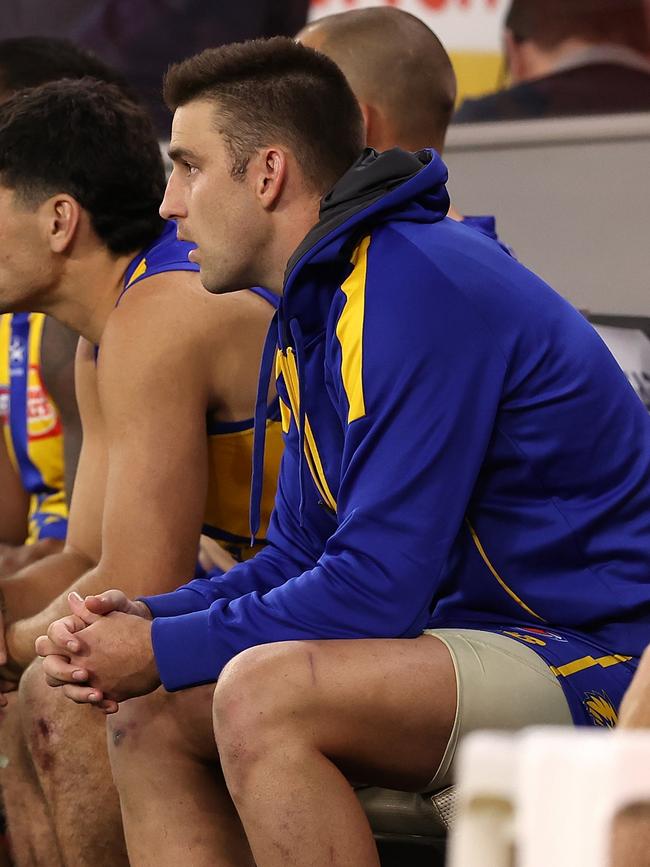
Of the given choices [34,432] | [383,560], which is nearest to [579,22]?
[34,432]

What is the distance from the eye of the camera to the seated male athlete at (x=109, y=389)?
1.90 m

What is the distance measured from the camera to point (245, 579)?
1.78 m

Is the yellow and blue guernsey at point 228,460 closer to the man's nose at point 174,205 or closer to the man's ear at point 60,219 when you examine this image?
the man's ear at point 60,219

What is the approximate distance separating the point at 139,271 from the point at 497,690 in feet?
3.15

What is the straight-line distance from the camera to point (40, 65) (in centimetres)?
274

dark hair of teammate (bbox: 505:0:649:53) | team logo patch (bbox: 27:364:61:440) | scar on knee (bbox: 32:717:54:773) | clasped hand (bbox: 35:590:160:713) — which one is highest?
dark hair of teammate (bbox: 505:0:649:53)

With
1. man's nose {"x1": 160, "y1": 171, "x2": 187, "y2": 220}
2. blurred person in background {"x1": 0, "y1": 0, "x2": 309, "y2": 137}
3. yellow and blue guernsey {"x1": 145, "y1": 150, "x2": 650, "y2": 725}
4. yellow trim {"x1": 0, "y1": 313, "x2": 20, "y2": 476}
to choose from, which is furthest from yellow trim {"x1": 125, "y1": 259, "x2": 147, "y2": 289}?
blurred person in background {"x1": 0, "y1": 0, "x2": 309, "y2": 137}

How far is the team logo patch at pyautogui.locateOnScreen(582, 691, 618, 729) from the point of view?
1.49 meters

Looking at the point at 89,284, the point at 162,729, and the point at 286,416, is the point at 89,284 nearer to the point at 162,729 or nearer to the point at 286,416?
the point at 286,416

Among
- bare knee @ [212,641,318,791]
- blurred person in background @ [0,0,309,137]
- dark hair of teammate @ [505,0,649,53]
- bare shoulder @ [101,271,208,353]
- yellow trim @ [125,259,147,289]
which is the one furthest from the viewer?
blurred person in background @ [0,0,309,137]

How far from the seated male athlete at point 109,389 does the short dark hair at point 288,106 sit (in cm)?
19

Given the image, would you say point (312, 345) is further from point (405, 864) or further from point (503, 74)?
point (503, 74)

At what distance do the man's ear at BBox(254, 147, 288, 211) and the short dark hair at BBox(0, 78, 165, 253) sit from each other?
0.47 meters

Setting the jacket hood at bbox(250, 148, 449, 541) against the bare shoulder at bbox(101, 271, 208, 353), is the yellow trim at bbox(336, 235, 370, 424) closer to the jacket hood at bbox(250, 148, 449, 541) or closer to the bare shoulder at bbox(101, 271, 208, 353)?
the jacket hood at bbox(250, 148, 449, 541)
